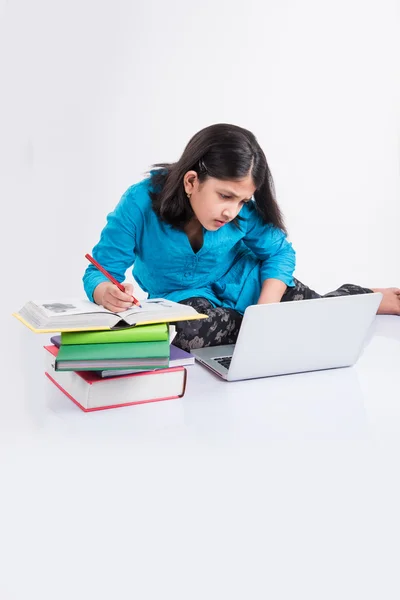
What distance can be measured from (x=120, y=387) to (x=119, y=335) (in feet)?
0.37

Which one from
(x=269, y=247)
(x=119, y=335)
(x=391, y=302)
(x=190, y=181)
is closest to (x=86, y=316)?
(x=119, y=335)

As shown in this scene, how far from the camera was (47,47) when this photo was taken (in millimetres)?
2959

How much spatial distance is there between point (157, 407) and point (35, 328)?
0.30 metres

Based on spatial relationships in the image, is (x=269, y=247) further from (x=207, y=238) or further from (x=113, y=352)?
(x=113, y=352)

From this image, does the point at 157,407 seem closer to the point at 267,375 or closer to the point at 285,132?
the point at 267,375

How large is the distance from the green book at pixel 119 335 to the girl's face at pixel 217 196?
0.43 m

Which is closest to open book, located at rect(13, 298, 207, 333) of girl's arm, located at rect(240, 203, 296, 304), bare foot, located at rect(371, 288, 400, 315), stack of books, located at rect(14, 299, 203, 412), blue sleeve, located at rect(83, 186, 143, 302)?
stack of books, located at rect(14, 299, 203, 412)

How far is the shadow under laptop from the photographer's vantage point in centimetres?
141

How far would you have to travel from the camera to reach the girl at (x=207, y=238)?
1.78 m

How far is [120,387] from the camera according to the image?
148cm

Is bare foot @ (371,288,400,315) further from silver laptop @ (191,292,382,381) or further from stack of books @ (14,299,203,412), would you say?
stack of books @ (14,299,203,412)

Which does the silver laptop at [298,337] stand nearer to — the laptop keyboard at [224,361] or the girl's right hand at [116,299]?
the laptop keyboard at [224,361]

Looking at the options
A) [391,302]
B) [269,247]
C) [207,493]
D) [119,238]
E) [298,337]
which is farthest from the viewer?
[391,302]

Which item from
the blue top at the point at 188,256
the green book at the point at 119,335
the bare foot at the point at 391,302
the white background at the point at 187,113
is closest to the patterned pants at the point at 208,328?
the blue top at the point at 188,256
